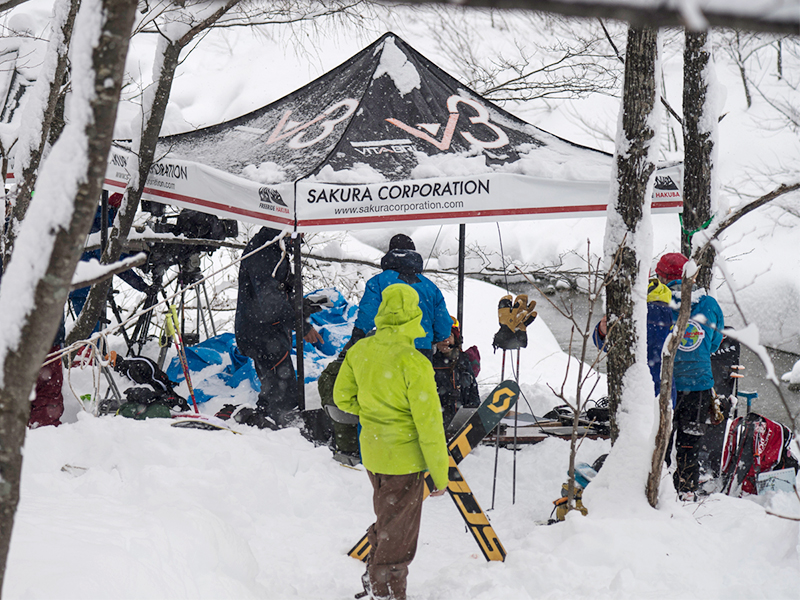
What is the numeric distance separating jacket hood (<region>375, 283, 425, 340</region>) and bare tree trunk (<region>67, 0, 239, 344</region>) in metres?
3.11

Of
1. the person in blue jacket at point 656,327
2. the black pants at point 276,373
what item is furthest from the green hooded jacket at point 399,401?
the black pants at point 276,373

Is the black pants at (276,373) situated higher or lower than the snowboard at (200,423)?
higher

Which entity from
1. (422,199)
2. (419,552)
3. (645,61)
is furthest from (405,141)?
(419,552)

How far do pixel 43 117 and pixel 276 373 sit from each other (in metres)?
2.39

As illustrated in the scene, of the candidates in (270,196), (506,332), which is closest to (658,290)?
(506,332)

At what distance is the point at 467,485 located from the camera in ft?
11.1

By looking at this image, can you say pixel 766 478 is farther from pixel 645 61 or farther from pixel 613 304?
pixel 645 61

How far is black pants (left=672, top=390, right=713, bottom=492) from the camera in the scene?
4.08m

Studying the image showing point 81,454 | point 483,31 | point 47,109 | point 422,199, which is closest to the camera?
point 81,454

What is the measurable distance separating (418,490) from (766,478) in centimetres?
251

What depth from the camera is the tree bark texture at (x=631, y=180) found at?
3520 millimetres

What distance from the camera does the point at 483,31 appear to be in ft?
85.8

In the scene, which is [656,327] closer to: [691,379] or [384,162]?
[691,379]

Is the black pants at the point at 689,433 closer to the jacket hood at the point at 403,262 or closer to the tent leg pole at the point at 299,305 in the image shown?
the jacket hood at the point at 403,262
